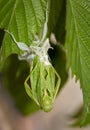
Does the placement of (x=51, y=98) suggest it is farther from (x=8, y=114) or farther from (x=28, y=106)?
(x=8, y=114)

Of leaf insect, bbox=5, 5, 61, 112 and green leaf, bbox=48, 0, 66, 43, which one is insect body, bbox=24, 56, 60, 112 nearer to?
leaf insect, bbox=5, 5, 61, 112

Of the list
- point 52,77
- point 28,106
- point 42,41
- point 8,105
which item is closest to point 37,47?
point 42,41

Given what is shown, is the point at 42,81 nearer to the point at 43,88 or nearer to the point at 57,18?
the point at 43,88

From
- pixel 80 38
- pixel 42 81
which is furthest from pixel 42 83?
pixel 80 38

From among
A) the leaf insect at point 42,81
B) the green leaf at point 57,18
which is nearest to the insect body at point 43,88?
the leaf insect at point 42,81

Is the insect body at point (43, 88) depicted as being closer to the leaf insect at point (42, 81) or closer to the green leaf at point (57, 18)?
the leaf insect at point (42, 81)

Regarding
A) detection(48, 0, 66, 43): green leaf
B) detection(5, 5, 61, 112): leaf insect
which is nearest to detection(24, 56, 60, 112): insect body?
detection(5, 5, 61, 112): leaf insect
